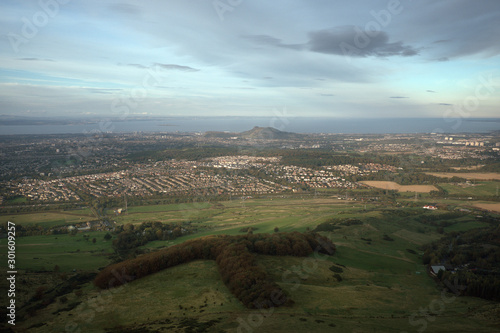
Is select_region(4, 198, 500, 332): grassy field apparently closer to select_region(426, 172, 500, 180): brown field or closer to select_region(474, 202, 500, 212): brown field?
select_region(474, 202, 500, 212): brown field

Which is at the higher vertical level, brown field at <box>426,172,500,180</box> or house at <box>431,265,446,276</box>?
brown field at <box>426,172,500,180</box>

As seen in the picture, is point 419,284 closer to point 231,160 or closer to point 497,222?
point 497,222

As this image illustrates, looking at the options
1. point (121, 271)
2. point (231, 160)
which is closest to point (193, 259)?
point (121, 271)

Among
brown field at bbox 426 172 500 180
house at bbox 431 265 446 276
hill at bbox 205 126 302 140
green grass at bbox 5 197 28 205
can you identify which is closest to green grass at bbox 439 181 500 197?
brown field at bbox 426 172 500 180

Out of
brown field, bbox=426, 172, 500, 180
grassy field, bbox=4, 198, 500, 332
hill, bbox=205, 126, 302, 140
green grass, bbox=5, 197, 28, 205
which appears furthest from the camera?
hill, bbox=205, 126, 302, 140
